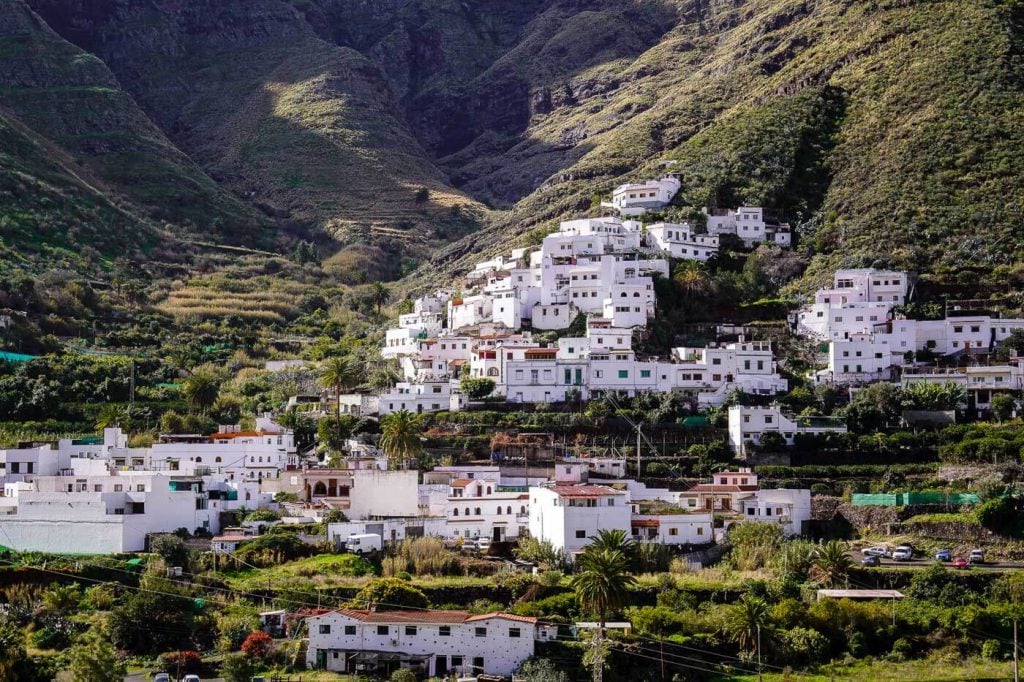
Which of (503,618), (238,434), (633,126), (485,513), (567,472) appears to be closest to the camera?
(503,618)

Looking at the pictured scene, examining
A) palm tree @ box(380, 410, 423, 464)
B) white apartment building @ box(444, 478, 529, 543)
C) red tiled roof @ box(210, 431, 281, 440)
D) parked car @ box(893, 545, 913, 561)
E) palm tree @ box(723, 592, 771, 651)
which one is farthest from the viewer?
red tiled roof @ box(210, 431, 281, 440)

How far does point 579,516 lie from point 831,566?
9574 millimetres

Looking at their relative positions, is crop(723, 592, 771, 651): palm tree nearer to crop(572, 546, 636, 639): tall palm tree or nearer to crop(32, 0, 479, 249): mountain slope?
crop(572, 546, 636, 639): tall palm tree

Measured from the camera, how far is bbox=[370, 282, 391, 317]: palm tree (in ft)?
391

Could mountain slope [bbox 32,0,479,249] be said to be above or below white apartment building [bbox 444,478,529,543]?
above

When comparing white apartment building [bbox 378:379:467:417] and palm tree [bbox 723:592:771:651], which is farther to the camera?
white apartment building [bbox 378:379:467:417]

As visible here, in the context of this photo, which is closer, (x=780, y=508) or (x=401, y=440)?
(x=780, y=508)

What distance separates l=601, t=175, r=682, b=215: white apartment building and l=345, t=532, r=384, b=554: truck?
44.8 m

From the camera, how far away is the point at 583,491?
64.3 metres

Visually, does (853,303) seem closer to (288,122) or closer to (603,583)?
(603,583)

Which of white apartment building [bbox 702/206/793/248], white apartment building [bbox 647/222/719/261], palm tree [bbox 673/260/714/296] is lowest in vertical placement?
palm tree [bbox 673/260/714/296]

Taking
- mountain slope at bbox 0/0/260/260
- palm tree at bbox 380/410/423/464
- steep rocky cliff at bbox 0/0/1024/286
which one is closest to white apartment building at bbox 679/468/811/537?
palm tree at bbox 380/410/423/464

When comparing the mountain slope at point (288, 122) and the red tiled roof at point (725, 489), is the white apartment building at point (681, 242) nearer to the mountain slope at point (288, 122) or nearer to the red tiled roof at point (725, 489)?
the red tiled roof at point (725, 489)

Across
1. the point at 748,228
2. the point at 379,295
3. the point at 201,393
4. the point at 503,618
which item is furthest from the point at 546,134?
the point at 503,618
